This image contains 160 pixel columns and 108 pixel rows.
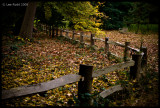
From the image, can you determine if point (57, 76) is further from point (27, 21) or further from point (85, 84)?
point (27, 21)

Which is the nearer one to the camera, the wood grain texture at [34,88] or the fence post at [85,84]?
the wood grain texture at [34,88]

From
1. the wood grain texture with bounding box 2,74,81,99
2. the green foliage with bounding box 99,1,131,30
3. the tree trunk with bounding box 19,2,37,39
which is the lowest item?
the wood grain texture with bounding box 2,74,81,99

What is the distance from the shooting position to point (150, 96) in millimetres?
2875

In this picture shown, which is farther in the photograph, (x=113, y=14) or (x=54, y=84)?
(x=113, y=14)

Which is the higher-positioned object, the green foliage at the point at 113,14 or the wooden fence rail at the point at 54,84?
the green foliage at the point at 113,14

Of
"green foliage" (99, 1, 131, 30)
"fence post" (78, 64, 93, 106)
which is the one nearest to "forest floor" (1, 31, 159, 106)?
"fence post" (78, 64, 93, 106)

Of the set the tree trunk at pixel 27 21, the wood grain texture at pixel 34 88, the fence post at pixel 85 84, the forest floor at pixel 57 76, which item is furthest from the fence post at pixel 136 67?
the tree trunk at pixel 27 21

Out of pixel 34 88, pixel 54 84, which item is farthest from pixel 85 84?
pixel 34 88

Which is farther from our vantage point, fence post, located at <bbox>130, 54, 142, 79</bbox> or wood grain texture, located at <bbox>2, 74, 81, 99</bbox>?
fence post, located at <bbox>130, 54, 142, 79</bbox>

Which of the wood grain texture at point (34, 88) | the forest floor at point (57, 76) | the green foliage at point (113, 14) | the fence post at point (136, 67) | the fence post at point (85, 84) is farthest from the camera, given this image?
the green foliage at point (113, 14)

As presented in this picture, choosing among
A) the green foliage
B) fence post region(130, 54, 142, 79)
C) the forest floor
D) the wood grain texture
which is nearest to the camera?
the wood grain texture

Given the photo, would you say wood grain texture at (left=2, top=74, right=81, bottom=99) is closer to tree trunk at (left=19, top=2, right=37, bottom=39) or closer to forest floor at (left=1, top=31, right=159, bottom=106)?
forest floor at (left=1, top=31, right=159, bottom=106)

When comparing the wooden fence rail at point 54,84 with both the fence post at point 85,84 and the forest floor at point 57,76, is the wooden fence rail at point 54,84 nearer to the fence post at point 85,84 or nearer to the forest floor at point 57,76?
the fence post at point 85,84

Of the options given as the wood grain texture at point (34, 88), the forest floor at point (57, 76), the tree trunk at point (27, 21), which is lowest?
the forest floor at point (57, 76)
